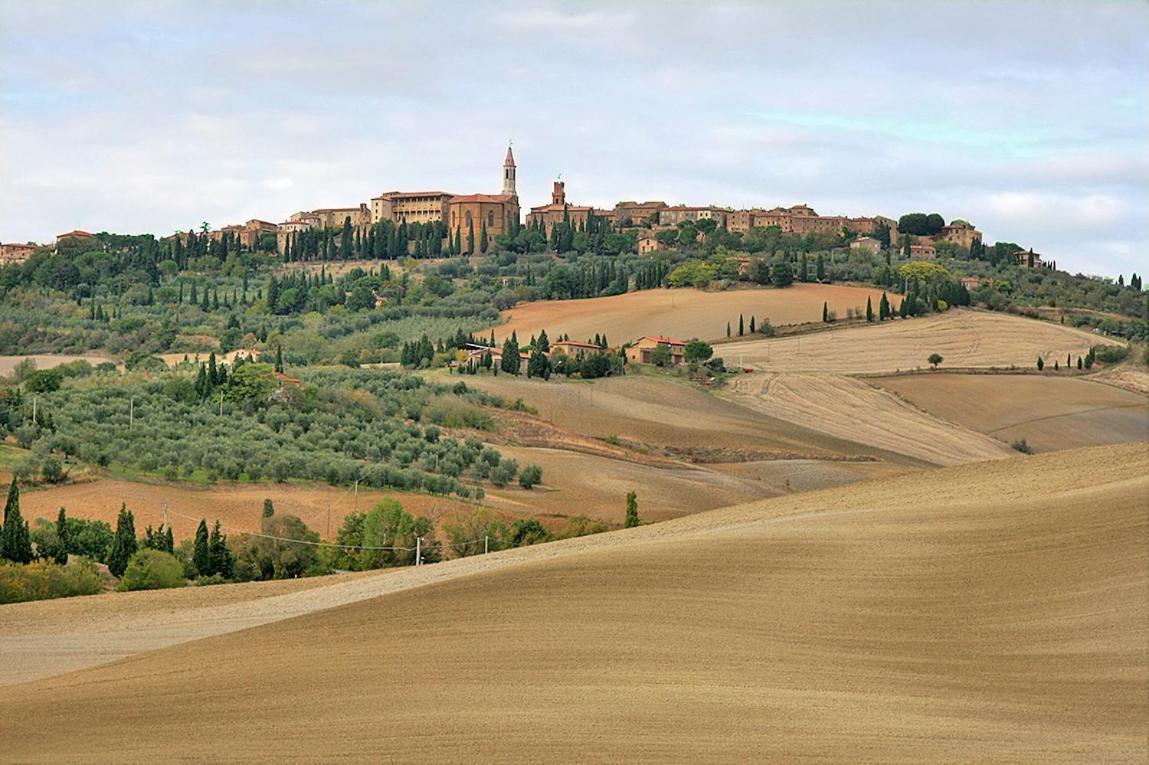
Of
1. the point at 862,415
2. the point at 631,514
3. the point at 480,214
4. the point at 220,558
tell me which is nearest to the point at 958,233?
the point at 480,214

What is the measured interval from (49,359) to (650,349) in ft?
137

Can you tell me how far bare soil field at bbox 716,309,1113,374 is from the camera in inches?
4099

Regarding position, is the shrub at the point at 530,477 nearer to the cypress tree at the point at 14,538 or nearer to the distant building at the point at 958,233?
the cypress tree at the point at 14,538

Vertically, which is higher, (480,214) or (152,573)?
(480,214)

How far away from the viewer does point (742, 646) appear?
3300cm

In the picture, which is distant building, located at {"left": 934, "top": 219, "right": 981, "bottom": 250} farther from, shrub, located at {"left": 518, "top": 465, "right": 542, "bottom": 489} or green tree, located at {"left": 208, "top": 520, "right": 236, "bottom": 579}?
green tree, located at {"left": 208, "top": 520, "right": 236, "bottom": 579}

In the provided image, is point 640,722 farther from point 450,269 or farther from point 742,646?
point 450,269

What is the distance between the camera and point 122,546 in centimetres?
5412

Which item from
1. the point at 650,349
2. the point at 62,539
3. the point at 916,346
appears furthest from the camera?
the point at 916,346

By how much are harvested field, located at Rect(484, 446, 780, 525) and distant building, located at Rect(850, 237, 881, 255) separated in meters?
79.6

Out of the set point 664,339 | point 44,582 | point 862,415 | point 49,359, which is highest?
point 664,339

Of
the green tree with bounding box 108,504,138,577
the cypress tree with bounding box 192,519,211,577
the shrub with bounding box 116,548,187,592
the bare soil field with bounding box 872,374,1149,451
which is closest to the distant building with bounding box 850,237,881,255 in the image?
the bare soil field with bounding box 872,374,1149,451

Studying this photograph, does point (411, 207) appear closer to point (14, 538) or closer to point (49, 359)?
point (49, 359)

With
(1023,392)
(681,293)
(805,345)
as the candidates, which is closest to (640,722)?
(1023,392)
